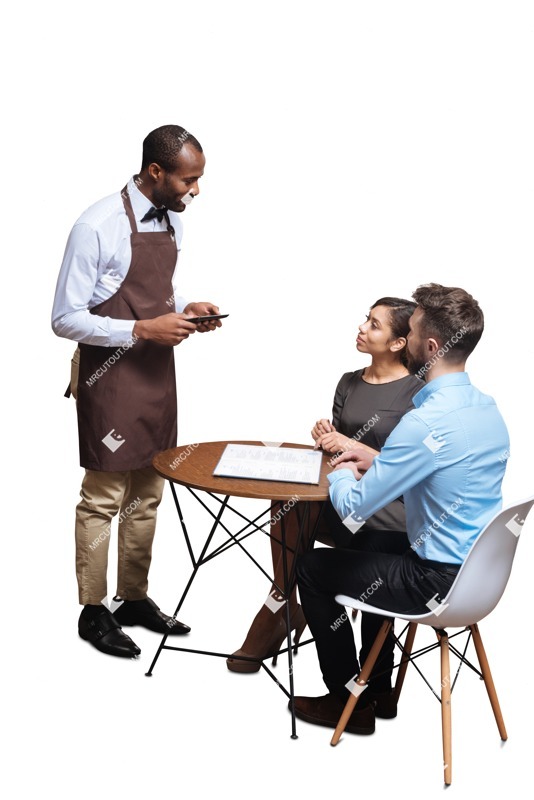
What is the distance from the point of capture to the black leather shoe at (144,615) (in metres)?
4.29

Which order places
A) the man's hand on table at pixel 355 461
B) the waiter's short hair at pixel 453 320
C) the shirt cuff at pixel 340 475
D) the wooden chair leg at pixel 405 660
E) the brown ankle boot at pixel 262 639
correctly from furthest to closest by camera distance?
the brown ankle boot at pixel 262 639 < the wooden chair leg at pixel 405 660 < the man's hand on table at pixel 355 461 < the shirt cuff at pixel 340 475 < the waiter's short hair at pixel 453 320

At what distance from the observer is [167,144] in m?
3.88

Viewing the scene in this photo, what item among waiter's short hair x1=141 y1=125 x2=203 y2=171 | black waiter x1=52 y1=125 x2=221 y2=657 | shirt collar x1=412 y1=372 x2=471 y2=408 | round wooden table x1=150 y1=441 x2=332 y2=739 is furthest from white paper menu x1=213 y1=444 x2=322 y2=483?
waiter's short hair x1=141 y1=125 x2=203 y2=171

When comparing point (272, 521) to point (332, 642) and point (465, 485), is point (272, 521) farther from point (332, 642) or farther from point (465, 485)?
point (465, 485)

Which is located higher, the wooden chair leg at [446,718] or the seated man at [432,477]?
the seated man at [432,477]

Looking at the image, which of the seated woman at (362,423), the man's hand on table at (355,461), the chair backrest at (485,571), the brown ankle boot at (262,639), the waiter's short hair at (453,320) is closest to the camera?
the chair backrest at (485,571)

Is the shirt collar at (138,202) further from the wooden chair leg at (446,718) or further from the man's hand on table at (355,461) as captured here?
the wooden chair leg at (446,718)

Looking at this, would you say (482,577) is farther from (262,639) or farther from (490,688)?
(262,639)

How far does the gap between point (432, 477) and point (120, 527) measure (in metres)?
1.66

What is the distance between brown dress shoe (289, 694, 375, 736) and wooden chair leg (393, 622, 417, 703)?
14 cm

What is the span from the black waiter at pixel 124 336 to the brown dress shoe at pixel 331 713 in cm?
59

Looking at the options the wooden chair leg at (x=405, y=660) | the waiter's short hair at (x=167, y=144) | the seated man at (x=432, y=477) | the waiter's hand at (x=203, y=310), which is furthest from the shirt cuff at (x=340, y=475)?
the waiter's short hair at (x=167, y=144)

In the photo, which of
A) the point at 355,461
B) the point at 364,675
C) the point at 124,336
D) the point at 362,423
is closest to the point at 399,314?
the point at 362,423

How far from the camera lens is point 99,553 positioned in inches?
162
